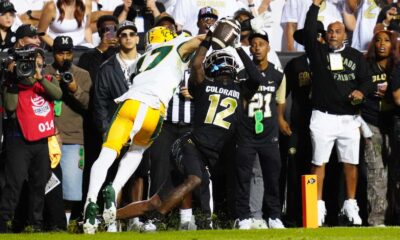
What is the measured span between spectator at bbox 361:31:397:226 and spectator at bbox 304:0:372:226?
216mm

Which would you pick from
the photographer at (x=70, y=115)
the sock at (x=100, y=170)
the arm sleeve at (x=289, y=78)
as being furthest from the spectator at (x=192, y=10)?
the sock at (x=100, y=170)

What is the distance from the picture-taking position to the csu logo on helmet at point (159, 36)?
13.6m

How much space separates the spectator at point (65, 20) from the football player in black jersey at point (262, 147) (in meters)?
2.70

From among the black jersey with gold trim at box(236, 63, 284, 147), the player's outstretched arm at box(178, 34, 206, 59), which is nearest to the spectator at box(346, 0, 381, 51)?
the black jersey with gold trim at box(236, 63, 284, 147)

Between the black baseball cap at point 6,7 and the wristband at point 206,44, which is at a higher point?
the black baseball cap at point 6,7

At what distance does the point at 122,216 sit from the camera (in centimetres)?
1256

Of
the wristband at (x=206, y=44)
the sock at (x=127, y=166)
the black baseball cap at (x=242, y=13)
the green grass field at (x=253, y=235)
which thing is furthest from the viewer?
the black baseball cap at (x=242, y=13)

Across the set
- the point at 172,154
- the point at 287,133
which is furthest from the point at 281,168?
the point at 172,154

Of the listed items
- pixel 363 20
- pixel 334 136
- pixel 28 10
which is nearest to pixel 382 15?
pixel 363 20

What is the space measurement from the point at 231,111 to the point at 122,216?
7.23 feet

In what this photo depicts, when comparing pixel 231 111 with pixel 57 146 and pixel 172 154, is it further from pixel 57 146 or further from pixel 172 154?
pixel 57 146

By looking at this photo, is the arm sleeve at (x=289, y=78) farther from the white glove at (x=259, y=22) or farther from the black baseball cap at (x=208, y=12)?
the white glove at (x=259, y=22)

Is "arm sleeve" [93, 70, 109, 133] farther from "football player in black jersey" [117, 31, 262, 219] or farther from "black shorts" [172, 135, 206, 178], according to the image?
"black shorts" [172, 135, 206, 178]

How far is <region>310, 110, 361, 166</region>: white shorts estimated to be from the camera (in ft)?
49.2
